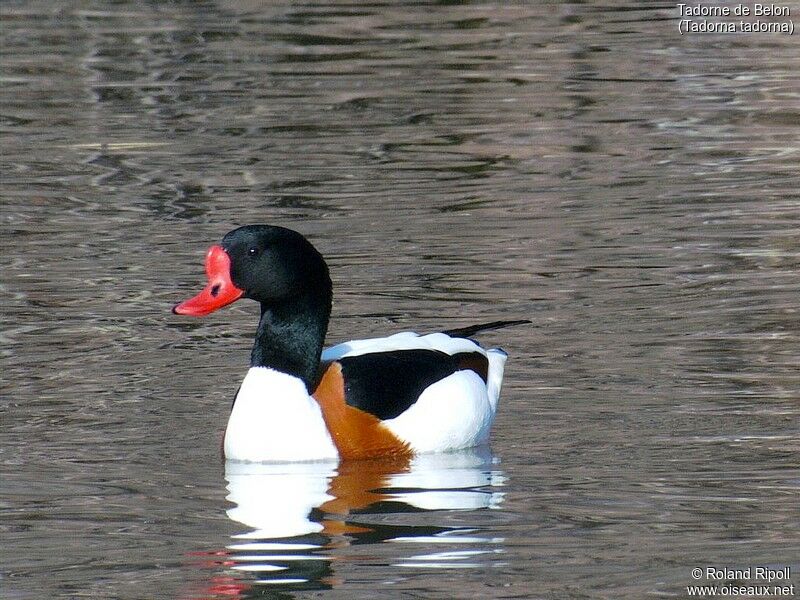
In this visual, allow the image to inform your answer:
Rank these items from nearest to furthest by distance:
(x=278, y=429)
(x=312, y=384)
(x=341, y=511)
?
(x=341, y=511) → (x=278, y=429) → (x=312, y=384)

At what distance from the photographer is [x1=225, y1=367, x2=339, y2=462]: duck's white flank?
25.5 feet

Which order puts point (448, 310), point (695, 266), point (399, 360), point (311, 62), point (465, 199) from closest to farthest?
point (399, 360) < point (448, 310) < point (695, 266) < point (465, 199) < point (311, 62)

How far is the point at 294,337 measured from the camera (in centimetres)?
798

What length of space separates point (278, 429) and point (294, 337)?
419 mm

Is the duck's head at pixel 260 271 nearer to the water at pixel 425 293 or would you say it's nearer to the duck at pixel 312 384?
the duck at pixel 312 384

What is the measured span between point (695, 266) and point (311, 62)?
9.24 meters

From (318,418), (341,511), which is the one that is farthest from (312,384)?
(341,511)

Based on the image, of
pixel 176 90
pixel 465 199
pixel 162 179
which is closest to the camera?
pixel 465 199

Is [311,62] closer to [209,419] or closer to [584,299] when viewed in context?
[584,299]

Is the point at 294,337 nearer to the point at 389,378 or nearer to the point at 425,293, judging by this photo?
the point at 389,378

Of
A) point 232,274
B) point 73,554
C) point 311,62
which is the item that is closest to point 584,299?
point 232,274

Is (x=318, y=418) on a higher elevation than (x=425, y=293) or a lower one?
higher

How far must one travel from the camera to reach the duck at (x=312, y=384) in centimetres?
779

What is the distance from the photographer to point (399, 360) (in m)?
8.06
